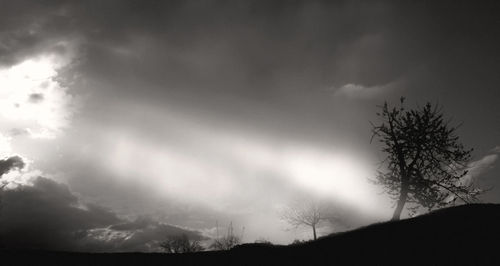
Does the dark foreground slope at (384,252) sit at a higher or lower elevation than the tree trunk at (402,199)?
lower

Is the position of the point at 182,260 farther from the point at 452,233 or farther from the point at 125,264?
the point at 452,233

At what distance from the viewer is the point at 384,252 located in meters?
18.1

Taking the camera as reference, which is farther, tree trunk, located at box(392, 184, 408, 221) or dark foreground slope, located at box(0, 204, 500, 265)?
tree trunk, located at box(392, 184, 408, 221)

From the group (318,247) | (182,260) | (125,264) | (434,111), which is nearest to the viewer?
(125,264)

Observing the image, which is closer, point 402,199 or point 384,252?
point 384,252

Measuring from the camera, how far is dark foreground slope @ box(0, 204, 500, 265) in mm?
16250

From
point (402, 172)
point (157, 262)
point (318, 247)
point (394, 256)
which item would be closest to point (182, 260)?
point (157, 262)

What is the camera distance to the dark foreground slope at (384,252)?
640 inches

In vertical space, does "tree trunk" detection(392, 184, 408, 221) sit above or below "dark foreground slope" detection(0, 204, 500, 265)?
above

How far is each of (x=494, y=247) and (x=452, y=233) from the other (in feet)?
11.2

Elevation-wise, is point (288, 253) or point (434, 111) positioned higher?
point (434, 111)

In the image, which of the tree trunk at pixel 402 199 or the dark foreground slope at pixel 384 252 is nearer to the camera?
the dark foreground slope at pixel 384 252

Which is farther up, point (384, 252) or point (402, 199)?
point (402, 199)

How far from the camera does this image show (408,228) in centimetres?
2325
